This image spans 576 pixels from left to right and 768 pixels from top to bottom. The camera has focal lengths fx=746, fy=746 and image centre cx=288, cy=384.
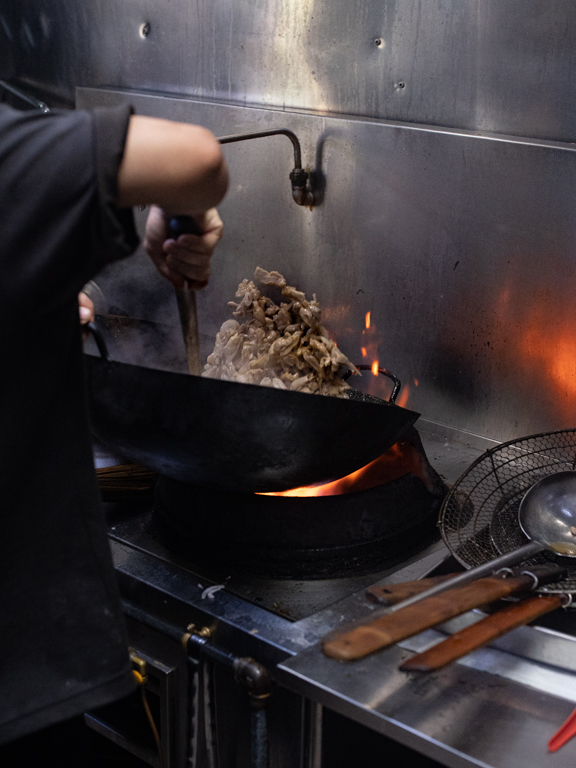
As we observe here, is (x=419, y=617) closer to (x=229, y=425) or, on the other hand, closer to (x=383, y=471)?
(x=229, y=425)

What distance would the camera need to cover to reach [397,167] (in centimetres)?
206

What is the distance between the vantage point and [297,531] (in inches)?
59.5

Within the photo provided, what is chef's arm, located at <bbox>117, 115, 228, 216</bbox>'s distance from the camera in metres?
0.81

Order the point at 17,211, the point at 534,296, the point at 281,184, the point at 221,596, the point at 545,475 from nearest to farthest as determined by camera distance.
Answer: the point at 17,211, the point at 221,596, the point at 545,475, the point at 534,296, the point at 281,184

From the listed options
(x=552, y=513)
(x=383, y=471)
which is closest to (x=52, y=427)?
(x=383, y=471)

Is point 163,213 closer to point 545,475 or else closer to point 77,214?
point 77,214

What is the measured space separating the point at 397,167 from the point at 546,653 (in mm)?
1354

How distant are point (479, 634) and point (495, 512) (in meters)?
0.56

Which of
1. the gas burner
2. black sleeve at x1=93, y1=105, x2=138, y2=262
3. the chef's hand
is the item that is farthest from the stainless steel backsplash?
black sleeve at x1=93, y1=105, x2=138, y2=262

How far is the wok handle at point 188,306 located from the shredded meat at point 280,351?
0.43 m

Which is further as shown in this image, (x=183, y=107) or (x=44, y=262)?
(x=183, y=107)

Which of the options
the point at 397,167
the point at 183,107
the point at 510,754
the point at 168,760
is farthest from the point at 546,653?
the point at 183,107

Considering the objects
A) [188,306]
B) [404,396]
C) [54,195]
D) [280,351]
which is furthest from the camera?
[404,396]

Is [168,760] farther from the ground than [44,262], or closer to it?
closer to it
